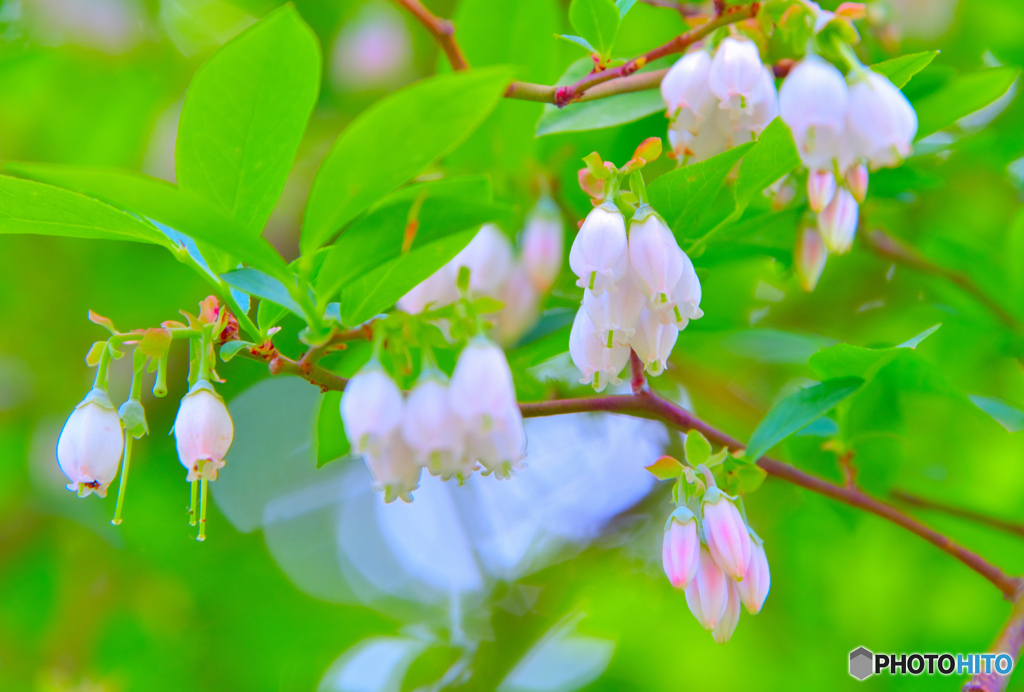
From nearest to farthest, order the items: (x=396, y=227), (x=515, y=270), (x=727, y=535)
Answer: (x=396, y=227)
(x=727, y=535)
(x=515, y=270)

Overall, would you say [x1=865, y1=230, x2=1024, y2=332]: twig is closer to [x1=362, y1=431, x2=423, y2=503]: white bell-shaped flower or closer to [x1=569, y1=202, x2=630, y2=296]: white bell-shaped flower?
[x1=569, y1=202, x2=630, y2=296]: white bell-shaped flower

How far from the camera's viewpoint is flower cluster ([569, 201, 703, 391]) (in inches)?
35.1

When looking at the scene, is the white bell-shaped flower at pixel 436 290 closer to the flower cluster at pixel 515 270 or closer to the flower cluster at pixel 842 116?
the flower cluster at pixel 515 270

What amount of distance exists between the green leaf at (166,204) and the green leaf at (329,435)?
1.53 ft

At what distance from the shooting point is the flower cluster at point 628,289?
0.89 m

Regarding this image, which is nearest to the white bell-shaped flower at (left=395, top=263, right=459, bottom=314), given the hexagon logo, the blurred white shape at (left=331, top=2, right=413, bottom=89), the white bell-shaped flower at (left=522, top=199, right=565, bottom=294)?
the white bell-shaped flower at (left=522, top=199, right=565, bottom=294)

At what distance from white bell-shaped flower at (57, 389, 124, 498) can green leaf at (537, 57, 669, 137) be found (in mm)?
679

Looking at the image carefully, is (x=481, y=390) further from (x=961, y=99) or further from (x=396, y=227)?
(x=961, y=99)

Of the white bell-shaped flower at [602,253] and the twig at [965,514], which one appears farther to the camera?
the twig at [965,514]

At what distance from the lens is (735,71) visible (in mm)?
1039

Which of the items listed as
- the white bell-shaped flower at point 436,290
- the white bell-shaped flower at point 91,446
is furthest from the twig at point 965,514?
the white bell-shaped flower at point 91,446

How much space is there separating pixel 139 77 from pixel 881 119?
2.57 m

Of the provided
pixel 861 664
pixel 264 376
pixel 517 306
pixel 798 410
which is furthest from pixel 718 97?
pixel 264 376

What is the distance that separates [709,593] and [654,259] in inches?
16.6
